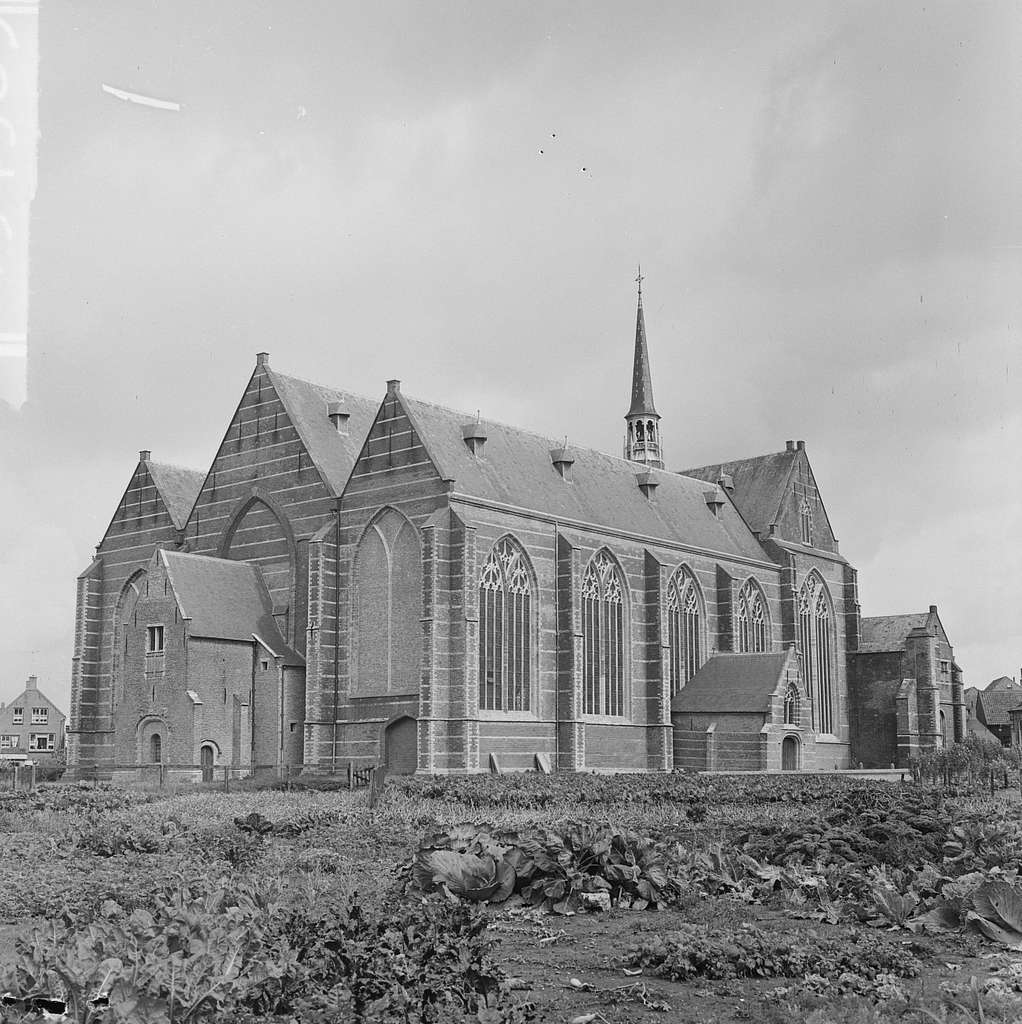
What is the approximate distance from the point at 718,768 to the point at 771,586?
13123 mm

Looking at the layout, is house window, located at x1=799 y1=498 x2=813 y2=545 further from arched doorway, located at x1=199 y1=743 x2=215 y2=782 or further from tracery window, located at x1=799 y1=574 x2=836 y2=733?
arched doorway, located at x1=199 y1=743 x2=215 y2=782

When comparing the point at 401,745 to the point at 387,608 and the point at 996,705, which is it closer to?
the point at 387,608

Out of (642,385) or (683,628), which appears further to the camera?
(642,385)

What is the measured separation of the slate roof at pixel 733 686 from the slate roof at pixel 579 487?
6.09 meters

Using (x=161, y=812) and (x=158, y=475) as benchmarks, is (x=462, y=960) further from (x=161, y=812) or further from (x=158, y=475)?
(x=158, y=475)

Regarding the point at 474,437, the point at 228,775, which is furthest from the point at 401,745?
the point at 474,437

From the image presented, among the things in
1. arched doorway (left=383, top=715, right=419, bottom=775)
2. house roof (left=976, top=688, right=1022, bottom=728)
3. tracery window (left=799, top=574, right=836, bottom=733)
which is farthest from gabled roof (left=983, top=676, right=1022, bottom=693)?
arched doorway (left=383, top=715, right=419, bottom=775)

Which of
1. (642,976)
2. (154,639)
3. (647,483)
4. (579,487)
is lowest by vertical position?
(642,976)

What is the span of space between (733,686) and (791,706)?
2671 mm

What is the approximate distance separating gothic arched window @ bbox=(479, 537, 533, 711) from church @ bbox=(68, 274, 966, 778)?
0.10 meters

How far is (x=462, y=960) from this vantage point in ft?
26.4

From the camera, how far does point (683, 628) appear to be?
55281 millimetres

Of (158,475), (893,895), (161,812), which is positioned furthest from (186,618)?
(893,895)

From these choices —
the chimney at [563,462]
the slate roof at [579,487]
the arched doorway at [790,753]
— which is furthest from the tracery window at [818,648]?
the chimney at [563,462]
